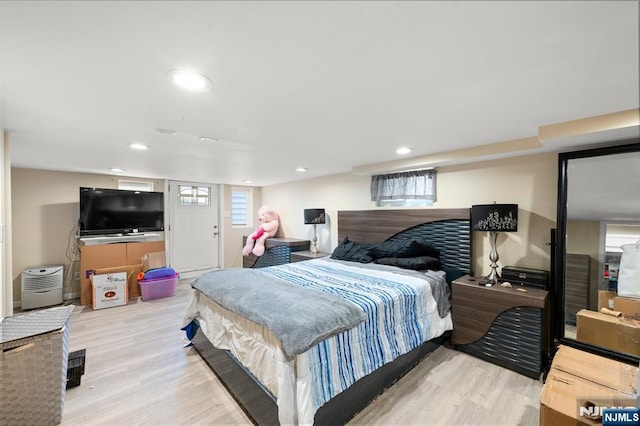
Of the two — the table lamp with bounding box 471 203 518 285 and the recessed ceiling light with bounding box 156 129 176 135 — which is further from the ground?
the recessed ceiling light with bounding box 156 129 176 135

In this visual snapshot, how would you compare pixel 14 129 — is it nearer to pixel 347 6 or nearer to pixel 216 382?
pixel 216 382

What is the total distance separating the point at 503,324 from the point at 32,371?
3.46m

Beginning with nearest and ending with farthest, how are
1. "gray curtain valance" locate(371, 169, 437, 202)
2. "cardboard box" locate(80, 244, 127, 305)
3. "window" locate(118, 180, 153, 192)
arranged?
"gray curtain valance" locate(371, 169, 437, 202) < "cardboard box" locate(80, 244, 127, 305) < "window" locate(118, 180, 153, 192)

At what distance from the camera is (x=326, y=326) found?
5.18 feet

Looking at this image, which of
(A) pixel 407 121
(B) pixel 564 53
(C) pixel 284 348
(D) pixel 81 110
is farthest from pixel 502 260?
(D) pixel 81 110

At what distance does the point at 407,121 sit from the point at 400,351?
175cm

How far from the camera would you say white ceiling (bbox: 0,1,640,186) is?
0.85m

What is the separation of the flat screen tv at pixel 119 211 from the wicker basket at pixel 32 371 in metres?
2.73

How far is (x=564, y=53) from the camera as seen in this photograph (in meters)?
1.04

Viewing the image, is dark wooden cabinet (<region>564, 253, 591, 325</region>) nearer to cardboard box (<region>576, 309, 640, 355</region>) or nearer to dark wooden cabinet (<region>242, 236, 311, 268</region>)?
cardboard box (<region>576, 309, 640, 355</region>)

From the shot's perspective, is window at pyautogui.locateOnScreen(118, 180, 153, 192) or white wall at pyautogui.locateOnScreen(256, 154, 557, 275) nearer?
white wall at pyautogui.locateOnScreen(256, 154, 557, 275)

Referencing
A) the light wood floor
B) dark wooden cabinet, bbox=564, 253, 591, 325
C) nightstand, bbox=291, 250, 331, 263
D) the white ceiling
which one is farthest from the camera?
nightstand, bbox=291, 250, 331, 263

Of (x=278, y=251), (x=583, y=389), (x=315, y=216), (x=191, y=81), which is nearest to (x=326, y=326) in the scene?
(x=583, y=389)

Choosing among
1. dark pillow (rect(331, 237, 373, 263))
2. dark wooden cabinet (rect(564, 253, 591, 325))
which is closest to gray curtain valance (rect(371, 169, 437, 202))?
dark pillow (rect(331, 237, 373, 263))
